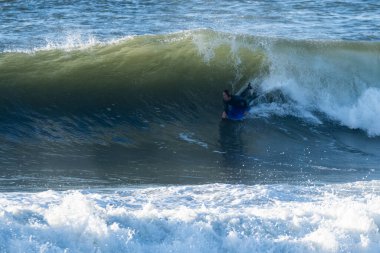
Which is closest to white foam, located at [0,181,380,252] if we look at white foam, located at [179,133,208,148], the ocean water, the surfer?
the ocean water

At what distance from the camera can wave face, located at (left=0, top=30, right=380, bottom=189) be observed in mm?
12852

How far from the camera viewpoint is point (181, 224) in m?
7.59

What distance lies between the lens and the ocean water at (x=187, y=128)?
24.9ft

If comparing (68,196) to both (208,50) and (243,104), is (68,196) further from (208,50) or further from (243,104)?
(208,50)

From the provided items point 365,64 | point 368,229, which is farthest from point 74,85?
point 368,229

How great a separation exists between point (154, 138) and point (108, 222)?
6.45 metres

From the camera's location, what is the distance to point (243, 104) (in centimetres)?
1500

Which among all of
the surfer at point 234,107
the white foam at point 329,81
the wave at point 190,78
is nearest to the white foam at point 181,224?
the surfer at point 234,107

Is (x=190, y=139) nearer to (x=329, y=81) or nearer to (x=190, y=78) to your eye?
(x=190, y=78)

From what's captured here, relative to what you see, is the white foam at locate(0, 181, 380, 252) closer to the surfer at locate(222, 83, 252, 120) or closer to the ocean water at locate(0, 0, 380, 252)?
the ocean water at locate(0, 0, 380, 252)

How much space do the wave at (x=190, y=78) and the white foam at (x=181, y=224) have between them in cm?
648

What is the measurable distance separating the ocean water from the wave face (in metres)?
0.04

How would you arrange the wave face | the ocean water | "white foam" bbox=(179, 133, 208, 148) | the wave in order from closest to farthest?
1. the ocean water
2. the wave face
3. "white foam" bbox=(179, 133, 208, 148)
4. the wave

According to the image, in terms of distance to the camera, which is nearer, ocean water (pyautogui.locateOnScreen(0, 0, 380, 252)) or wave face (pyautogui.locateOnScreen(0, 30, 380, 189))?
ocean water (pyautogui.locateOnScreen(0, 0, 380, 252))
